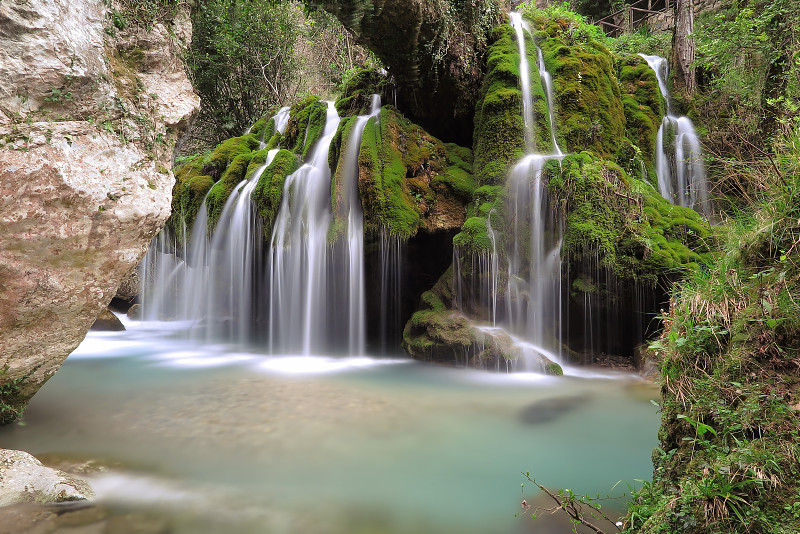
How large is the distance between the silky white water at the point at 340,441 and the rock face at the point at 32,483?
0.18 metres

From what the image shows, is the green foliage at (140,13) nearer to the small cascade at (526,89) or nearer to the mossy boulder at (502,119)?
the mossy boulder at (502,119)

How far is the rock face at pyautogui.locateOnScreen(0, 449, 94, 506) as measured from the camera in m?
3.01

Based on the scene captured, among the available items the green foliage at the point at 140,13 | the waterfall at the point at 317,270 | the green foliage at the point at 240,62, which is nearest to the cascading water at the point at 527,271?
the waterfall at the point at 317,270

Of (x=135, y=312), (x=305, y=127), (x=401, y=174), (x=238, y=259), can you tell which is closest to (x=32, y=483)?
(x=401, y=174)

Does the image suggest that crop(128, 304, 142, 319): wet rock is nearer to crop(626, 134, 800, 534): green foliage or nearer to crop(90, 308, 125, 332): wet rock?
crop(90, 308, 125, 332): wet rock

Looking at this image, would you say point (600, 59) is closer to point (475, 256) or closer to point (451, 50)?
point (451, 50)

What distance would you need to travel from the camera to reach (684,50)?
12.0 m

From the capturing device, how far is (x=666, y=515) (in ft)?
6.82

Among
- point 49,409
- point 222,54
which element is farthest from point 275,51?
point 49,409

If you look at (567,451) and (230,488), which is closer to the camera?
(230,488)

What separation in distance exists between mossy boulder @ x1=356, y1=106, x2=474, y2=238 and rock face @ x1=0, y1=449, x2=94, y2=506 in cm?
586

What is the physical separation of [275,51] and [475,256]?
13.4 m

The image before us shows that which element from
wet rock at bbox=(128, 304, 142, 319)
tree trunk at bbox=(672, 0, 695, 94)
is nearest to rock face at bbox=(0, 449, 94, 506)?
wet rock at bbox=(128, 304, 142, 319)

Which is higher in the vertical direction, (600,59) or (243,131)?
(243,131)
